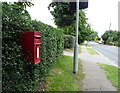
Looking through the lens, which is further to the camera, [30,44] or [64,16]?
[64,16]

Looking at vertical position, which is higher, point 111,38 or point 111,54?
point 111,38

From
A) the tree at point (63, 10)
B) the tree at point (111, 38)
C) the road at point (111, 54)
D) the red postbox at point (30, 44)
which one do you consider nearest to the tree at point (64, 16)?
the tree at point (63, 10)

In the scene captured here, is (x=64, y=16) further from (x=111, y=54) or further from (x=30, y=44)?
(x=30, y=44)

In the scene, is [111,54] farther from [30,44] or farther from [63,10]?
[30,44]

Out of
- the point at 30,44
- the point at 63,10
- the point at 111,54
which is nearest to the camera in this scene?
the point at 30,44

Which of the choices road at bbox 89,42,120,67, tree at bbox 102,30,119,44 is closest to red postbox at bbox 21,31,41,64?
road at bbox 89,42,120,67

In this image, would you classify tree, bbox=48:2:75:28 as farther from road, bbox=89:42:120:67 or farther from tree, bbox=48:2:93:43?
road, bbox=89:42:120:67

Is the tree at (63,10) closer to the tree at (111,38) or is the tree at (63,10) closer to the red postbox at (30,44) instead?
the red postbox at (30,44)

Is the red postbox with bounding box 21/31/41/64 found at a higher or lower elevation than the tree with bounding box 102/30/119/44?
lower

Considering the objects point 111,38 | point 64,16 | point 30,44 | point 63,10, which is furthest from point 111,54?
point 111,38

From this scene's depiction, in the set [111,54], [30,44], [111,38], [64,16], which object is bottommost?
[111,54]

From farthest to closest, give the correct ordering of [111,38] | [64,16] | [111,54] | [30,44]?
[111,38], [111,54], [64,16], [30,44]

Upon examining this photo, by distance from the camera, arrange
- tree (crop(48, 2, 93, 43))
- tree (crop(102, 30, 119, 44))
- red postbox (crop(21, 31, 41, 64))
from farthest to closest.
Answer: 1. tree (crop(102, 30, 119, 44))
2. tree (crop(48, 2, 93, 43))
3. red postbox (crop(21, 31, 41, 64))

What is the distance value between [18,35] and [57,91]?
2172 mm
